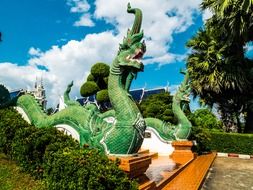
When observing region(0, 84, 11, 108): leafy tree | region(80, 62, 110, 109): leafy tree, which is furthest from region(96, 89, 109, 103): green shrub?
region(0, 84, 11, 108): leafy tree

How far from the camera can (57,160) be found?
378 centimetres

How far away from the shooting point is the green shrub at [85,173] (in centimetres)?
348

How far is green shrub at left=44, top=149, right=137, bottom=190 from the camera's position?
348 cm

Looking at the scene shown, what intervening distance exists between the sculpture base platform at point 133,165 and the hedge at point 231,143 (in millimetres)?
14149

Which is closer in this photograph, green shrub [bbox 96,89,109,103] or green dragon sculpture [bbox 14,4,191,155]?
green dragon sculpture [bbox 14,4,191,155]

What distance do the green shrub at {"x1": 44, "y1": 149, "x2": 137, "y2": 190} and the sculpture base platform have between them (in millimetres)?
396

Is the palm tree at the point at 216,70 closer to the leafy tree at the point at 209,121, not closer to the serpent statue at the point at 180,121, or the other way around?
the leafy tree at the point at 209,121

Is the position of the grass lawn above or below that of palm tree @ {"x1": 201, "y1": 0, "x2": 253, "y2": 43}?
below

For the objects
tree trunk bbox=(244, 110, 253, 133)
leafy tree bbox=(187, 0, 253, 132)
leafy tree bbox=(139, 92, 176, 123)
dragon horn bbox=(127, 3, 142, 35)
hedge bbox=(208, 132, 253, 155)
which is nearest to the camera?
dragon horn bbox=(127, 3, 142, 35)

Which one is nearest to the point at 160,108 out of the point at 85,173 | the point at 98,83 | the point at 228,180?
the point at 98,83

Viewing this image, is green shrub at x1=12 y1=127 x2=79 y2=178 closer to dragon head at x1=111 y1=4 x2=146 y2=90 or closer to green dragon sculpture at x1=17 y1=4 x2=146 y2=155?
green dragon sculpture at x1=17 y1=4 x2=146 y2=155

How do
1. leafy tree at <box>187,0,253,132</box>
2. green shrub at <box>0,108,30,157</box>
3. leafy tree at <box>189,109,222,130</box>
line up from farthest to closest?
leafy tree at <box>189,109,222,130</box>
leafy tree at <box>187,0,253,132</box>
green shrub at <box>0,108,30,157</box>

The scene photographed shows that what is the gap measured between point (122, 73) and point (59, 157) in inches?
63.0

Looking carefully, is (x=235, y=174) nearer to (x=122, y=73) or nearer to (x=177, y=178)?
(x=177, y=178)
